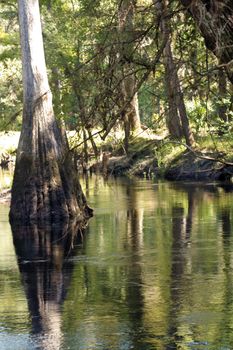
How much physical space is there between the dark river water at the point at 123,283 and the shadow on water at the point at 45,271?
0.02m

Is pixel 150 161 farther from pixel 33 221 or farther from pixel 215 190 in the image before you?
pixel 33 221

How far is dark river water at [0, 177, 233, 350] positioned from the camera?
9.46 m

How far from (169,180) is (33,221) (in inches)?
543

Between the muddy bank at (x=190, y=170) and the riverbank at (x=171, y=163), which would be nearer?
the riverbank at (x=171, y=163)

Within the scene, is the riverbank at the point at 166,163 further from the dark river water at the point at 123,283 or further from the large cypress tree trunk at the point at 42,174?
Answer: the dark river water at the point at 123,283

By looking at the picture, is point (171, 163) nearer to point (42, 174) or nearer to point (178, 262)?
point (42, 174)

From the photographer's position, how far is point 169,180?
3466 centimetres

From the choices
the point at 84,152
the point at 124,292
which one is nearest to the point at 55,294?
the point at 124,292

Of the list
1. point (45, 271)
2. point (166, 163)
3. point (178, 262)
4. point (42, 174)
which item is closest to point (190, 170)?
point (166, 163)

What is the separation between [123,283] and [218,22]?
667 centimetres

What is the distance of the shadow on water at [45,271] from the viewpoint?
1009cm

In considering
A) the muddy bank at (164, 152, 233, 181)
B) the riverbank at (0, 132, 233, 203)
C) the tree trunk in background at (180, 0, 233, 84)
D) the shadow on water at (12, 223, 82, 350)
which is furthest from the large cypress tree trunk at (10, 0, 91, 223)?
the tree trunk in background at (180, 0, 233, 84)

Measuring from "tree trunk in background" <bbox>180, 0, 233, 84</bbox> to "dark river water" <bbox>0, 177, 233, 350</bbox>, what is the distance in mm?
3367

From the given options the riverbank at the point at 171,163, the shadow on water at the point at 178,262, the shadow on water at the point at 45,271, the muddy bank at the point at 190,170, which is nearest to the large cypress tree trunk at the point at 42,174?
the shadow on water at the point at 45,271
